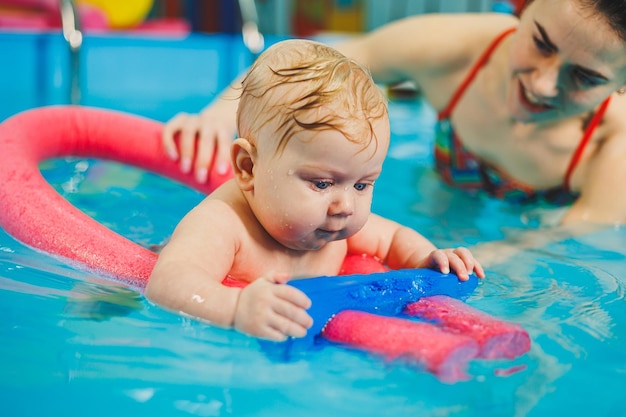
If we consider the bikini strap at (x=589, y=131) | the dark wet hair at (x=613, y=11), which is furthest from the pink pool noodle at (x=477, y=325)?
the bikini strap at (x=589, y=131)

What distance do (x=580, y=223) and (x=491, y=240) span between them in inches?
12.5

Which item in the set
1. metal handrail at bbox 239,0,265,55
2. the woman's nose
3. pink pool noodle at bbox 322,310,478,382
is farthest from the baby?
metal handrail at bbox 239,0,265,55

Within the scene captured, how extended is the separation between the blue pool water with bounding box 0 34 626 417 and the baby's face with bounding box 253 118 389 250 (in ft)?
0.87

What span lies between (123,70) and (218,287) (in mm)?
3226

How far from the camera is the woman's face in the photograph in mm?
2297

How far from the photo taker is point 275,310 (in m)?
1.52

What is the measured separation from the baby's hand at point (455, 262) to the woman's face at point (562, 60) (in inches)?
30.4

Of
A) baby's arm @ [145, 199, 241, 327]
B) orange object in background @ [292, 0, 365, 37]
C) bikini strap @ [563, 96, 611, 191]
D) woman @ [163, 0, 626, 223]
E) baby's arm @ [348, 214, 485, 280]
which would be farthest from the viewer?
orange object in background @ [292, 0, 365, 37]

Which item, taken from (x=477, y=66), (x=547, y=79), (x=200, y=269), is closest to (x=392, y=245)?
(x=200, y=269)

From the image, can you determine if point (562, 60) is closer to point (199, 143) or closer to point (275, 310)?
point (199, 143)

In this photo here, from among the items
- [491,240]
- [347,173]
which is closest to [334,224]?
[347,173]

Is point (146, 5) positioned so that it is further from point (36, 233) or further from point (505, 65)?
point (36, 233)

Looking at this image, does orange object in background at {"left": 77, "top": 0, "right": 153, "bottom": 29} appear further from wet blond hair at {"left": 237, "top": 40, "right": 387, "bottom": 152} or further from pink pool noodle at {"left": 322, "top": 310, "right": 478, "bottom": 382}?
pink pool noodle at {"left": 322, "top": 310, "right": 478, "bottom": 382}

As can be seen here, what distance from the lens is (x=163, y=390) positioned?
4.59ft
